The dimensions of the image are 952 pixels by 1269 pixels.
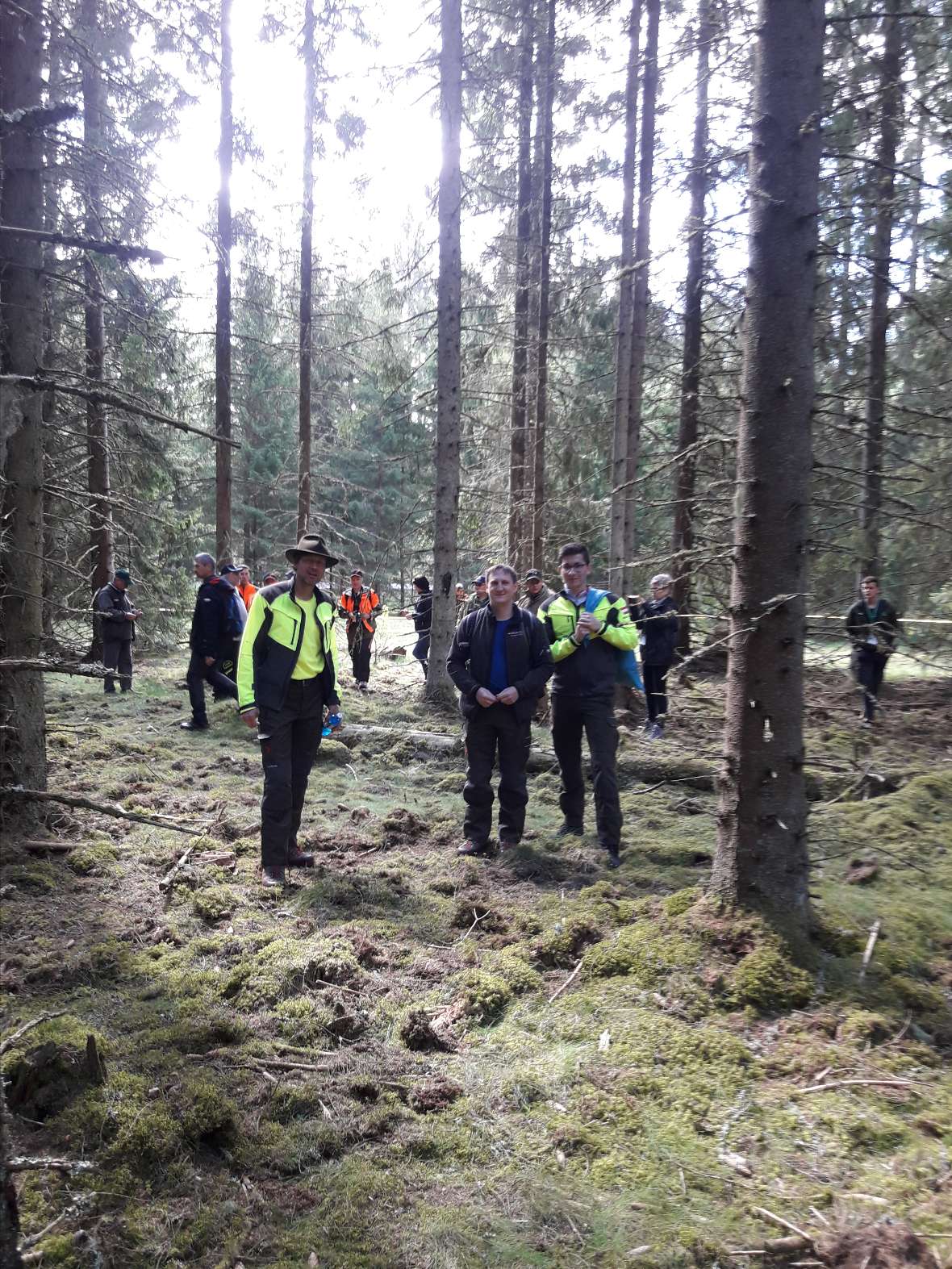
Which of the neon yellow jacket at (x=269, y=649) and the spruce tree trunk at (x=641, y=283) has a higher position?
the spruce tree trunk at (x=641, y=283)

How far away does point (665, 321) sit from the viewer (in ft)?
53.4

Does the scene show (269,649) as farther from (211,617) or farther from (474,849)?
(211,617)

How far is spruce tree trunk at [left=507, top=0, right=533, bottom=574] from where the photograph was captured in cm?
1484

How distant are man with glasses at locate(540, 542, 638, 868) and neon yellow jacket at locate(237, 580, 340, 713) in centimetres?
219

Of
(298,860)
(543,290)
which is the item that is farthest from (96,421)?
(298,860)

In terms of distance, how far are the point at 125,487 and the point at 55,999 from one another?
14572 millimetres

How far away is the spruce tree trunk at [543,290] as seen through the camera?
14.3 m

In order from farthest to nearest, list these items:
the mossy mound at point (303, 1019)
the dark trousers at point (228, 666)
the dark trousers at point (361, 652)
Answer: the dark trousers at point (361, 652) < the dark trousers at point (228, 666) < the mossy mound at point (303, 1019)

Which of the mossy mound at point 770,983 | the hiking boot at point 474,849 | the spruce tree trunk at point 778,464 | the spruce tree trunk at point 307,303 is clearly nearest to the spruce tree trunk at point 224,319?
the spruce tree trunk at point 307,303

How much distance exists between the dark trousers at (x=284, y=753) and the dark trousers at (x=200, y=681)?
5.03m

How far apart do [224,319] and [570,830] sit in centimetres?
1510

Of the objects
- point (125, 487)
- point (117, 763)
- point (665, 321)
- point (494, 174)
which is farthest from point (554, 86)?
point (117, 763)

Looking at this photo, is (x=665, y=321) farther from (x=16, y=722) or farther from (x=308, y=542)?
(x=16, y=722)

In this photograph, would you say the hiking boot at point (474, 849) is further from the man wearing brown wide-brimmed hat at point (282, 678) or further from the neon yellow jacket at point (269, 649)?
the neon yellow jacket at point (269, 649)
